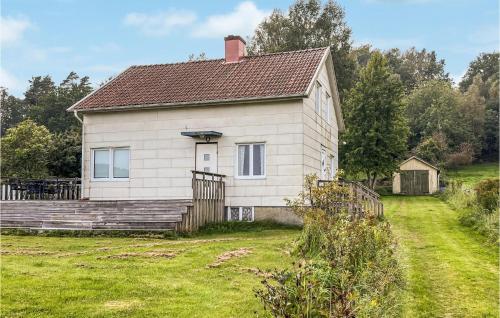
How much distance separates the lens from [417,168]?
4531cm

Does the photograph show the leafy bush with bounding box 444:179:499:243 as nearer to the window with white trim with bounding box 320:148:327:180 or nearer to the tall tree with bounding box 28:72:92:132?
the window with white trim with bounding box 320:148:327:180

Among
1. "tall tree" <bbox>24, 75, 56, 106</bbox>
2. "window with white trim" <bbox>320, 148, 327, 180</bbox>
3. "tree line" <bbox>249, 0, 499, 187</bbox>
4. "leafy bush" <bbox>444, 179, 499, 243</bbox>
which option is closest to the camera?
"leafy bush" <bbox>444, 179, 499, 243</bbox>

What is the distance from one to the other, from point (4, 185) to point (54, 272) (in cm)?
1568

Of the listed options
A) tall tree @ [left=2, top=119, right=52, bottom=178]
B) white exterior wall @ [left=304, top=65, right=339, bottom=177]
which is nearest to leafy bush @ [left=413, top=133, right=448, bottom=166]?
white exterior wall @ [left=304, top=65, right=339, bottom=177]

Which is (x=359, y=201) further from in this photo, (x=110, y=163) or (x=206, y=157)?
(x=110, y=163)

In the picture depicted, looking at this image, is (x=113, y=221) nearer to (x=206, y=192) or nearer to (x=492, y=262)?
(x=206, y=192)

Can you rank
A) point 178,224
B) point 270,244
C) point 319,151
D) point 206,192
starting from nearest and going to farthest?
point 270,244 → point 178,224 → point 206,192 → point 319,151

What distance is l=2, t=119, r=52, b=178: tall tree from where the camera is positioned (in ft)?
104

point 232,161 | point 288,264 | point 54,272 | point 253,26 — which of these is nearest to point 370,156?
point 253,26

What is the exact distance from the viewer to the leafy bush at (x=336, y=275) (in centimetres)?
537

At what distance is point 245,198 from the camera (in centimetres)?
1931

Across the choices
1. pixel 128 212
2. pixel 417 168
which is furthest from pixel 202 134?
pixel 417 168

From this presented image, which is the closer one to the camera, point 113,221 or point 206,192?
point 113,221

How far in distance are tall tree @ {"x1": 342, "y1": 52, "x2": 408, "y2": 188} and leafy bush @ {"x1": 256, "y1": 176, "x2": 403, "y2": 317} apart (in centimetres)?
3077
